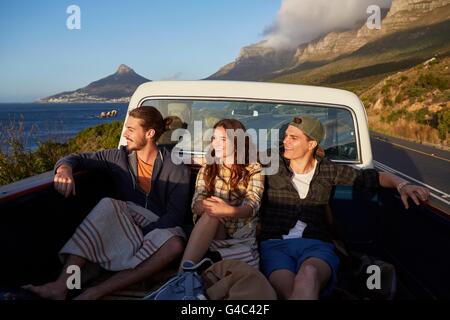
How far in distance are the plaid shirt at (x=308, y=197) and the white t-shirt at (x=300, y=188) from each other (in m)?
0.03

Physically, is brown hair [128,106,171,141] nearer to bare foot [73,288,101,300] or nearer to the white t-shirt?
the white t-shirt

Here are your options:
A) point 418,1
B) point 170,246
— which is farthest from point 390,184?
point 418,1

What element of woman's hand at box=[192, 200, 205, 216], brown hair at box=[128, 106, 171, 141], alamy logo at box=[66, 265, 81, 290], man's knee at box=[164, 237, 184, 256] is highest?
brown hair at box=[128, 106, 171, 141]

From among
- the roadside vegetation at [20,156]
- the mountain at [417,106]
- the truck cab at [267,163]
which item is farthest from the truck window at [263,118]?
the mountain at [417,106]

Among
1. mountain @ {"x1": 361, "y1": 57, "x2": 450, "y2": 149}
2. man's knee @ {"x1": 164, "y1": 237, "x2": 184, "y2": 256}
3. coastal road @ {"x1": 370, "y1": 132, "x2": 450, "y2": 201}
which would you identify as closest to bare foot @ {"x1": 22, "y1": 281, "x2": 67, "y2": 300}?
man's knee @ {"x1": 164, "y1": 237, "x2": 184, "y2": 256}

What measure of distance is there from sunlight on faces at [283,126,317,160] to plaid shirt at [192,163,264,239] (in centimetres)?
26

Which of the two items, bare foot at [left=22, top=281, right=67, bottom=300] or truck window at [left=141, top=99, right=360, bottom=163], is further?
truck window at [left=141, top=99, right=360, bottom=163]

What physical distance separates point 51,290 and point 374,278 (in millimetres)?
1891

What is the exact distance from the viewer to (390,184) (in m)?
3.41

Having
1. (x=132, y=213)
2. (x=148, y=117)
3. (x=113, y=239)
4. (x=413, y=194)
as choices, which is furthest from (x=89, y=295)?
(x=413, y=194)

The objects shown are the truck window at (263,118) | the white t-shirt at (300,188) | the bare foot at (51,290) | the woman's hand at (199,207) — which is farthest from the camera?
the truck window at (263,118)

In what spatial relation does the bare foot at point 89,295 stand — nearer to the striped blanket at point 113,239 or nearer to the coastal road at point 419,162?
the striped blanket at point 113,239

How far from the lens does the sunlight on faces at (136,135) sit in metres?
3.63

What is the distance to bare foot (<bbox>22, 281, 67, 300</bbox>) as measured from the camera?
2.64m
